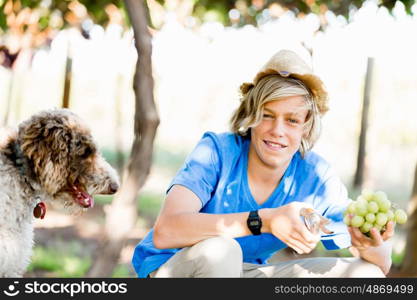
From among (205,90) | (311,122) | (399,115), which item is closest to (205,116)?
(205,90)

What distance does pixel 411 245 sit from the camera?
5051mm

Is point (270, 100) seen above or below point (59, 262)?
above

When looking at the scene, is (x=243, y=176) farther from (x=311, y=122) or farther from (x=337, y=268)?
(x=337, y=268)

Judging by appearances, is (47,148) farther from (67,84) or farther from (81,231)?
(81,231)

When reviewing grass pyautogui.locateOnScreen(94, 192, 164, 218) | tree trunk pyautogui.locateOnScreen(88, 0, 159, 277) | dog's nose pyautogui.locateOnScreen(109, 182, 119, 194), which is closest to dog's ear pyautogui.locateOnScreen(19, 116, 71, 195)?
dog's nose pyautogui.locateOnScreen(109, 182, 119, 194)

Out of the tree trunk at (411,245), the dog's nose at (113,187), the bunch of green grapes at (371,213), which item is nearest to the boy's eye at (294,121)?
the bunch of green grapes at (371,213)

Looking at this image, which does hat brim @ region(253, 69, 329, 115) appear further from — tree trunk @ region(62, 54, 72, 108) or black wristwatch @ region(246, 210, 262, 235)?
tree trunk @ region(62, 54, 72, 108)

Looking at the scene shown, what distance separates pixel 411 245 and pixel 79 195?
337cm

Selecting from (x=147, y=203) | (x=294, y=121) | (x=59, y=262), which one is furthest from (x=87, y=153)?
(x=147, y=203)

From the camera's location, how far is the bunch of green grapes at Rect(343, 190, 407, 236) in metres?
2.29

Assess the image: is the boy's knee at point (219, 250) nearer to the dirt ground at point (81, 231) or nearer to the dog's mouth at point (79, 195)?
the dog's mouth at point (79, 195)

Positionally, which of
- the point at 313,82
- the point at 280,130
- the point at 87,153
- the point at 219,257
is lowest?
the point at 219,257

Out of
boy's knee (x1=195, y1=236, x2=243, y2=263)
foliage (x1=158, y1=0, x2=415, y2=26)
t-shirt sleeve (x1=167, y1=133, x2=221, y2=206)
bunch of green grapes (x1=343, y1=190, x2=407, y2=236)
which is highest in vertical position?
foliage (x1=158, y1=0, x2=415, y2=26)

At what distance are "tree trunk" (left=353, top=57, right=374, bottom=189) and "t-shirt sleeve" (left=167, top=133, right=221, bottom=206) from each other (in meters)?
4.78
